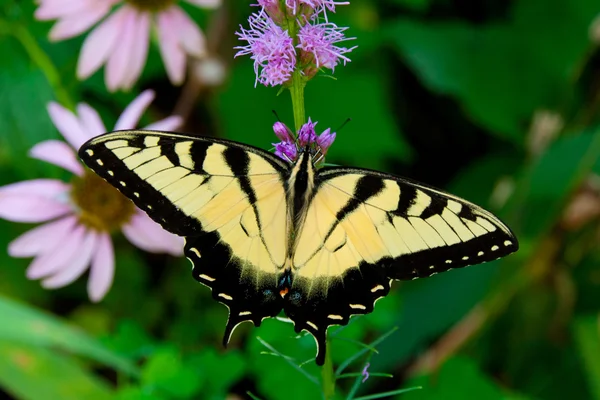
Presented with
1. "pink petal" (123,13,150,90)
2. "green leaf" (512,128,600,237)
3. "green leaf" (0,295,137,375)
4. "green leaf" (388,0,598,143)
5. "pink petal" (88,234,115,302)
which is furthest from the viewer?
"green leaf" (388,0,598,143)

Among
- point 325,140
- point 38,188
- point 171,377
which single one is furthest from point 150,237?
point 325,140

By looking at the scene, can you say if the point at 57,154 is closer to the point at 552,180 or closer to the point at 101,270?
the point at 101,270

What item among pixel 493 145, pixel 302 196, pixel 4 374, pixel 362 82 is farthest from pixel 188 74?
pixel 302 196

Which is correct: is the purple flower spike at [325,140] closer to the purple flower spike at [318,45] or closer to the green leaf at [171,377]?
the purple flower spike at [318,45]

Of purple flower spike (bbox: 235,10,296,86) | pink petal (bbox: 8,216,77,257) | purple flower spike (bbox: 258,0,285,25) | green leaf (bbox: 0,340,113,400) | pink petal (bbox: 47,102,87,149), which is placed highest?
purple flower spike (bbox: 258,0,285,25)

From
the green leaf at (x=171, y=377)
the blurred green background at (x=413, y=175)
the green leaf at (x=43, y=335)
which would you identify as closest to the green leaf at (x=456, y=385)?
the blurred green background at (x=413, y=175)

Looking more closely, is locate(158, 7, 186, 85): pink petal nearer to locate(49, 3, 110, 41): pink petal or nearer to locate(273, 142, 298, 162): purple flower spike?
locate(49, 3, 110, 41): pink petal

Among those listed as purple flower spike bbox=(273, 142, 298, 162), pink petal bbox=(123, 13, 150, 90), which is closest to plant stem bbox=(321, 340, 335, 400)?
purple flower spike bbox=(273, 142, 298, 162)

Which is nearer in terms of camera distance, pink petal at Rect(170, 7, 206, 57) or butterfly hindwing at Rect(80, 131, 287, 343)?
butterfly hindwing at Rect(80, 131, 287, 343)
